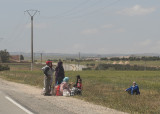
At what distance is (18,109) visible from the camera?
1157 centimetres

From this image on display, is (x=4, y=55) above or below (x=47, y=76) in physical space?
above

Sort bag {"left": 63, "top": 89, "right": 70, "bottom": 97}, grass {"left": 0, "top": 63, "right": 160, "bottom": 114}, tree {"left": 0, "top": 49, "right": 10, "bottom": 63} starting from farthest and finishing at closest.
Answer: tree {"left": 0, "top": 49, "right": 10, "bottom": 63} → bag {"left": 63, "top": 89, "right": 70, "bottom": 97} → grass {"left": 0, "top": 63, "right": 160, "bottom": 114}

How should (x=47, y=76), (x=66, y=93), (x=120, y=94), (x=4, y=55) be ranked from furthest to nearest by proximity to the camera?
(x=4, y=55) < (x=120, y=94) < (x=47, y=76) < (x=66, y=93)

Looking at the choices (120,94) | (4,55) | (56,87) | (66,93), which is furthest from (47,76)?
(4,55)

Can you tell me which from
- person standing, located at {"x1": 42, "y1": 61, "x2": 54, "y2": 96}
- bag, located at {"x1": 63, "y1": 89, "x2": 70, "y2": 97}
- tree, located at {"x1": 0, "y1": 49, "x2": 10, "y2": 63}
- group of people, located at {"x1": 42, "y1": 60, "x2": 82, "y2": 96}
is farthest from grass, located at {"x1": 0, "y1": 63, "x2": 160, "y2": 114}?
tree, located at {"x1": 0, "y1": 49, "x2": 10, "y2": 63}

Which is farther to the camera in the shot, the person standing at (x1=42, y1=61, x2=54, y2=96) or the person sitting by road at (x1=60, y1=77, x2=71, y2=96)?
the person standing at (x1=42, y1=61, x2=54, y2=96)

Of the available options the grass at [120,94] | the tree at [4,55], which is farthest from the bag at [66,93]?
the tree at [4,55]

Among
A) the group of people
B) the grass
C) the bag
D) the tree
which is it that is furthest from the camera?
the tree

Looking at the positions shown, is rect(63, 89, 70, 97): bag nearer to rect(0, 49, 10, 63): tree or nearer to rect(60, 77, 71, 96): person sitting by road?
rect(60, 77, 71, 96): person sitting by road

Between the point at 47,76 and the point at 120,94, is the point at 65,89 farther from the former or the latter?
the point at 120,94

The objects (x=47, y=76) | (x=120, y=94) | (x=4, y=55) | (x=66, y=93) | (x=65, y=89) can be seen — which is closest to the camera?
(x=66, y=93)

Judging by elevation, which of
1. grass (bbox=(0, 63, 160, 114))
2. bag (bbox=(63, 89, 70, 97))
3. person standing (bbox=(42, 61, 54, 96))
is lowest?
grass (bbox=(0, 63, 160, 114))

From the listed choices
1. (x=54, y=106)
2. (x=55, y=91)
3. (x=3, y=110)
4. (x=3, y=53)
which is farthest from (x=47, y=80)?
(x=3, y=53)

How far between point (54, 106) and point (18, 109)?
1.57 meters
